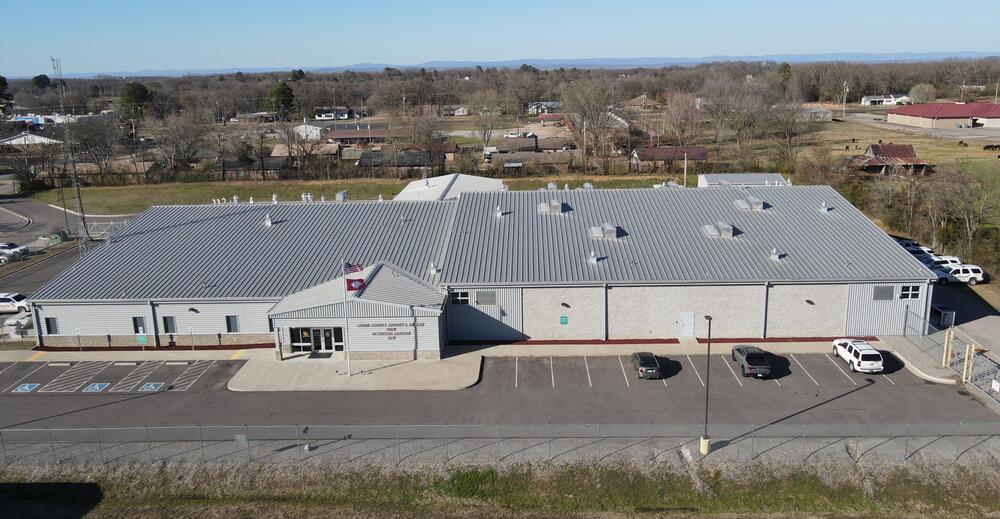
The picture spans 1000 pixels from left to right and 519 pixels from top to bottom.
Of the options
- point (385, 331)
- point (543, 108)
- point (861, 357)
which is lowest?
point (861, 357)

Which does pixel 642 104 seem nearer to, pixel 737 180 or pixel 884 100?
pixel 884 100

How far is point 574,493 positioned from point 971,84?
201315 mm

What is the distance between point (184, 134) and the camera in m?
97.4

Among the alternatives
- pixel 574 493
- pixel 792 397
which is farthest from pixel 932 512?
pixel 574 493

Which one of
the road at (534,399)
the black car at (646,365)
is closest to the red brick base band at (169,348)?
the road at (534,399)

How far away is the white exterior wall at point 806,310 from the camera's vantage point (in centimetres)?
3797

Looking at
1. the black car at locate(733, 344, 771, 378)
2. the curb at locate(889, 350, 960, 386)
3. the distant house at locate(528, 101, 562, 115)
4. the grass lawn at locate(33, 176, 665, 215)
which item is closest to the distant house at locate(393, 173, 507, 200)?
the grass lawn at locate(33, 176, 665, 215)

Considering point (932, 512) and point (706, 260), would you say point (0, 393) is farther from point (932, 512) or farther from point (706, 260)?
point (932, 512)

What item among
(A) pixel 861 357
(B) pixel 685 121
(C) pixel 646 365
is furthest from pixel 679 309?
(B) pixel 685 121

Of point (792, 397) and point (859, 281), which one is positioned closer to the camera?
point (792, 397)

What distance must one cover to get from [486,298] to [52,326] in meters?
23.8

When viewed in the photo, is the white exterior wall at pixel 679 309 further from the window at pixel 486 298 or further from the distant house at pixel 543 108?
the distant house at pixel 543 108

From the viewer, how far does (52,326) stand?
1535 inches

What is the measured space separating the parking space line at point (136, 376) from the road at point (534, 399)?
5cm
